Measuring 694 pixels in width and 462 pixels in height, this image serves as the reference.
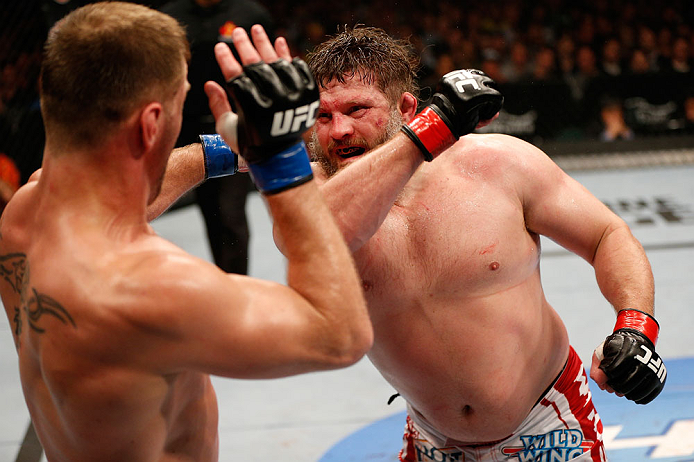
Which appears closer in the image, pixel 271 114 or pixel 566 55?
pixel 271 114

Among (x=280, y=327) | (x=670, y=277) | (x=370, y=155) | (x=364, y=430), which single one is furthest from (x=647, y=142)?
(x=280, y=327)

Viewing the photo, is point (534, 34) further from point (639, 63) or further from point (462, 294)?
point (462, 294)

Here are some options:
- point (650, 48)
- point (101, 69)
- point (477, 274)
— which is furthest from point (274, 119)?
point (650, 48)

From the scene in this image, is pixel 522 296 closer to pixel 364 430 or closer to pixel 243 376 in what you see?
pixel 243 376

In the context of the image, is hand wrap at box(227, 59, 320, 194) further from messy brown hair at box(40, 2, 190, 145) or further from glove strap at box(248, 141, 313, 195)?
messy brown hair at box(40, 2, 190, 145)

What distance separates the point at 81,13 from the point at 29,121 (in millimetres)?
5221

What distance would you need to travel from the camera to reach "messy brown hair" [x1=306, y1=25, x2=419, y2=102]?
1.96 meters

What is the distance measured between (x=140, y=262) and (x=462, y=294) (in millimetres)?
908

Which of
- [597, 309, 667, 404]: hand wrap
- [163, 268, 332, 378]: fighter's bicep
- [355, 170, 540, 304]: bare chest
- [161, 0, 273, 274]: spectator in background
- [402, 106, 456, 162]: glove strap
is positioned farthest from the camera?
[161, 0, 273, 274]: spectator in background

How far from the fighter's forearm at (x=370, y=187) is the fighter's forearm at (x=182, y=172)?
40 centimetres

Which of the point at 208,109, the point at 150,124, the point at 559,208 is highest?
the point at 150,124

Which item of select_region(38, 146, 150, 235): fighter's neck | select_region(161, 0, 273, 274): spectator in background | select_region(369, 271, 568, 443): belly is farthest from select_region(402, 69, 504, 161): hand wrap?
select_region(161, 0, 273, 274): spectator in background

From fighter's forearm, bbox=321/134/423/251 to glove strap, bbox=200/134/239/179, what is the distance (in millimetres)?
352

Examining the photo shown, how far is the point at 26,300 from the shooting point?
1307 millimetres
